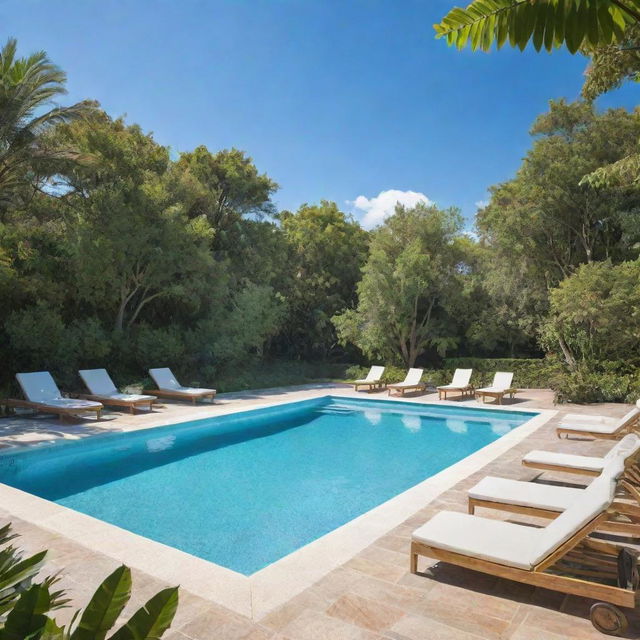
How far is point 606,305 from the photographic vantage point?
534 inches

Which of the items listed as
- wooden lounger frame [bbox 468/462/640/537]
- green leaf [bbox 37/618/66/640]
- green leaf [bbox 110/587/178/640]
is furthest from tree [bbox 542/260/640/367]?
green leaf [bbox 37/618/66/640]

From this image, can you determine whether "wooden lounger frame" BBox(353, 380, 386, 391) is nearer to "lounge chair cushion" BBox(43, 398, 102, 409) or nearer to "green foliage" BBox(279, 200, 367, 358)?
"green foliage" BBox(279, 200, 367, 358)

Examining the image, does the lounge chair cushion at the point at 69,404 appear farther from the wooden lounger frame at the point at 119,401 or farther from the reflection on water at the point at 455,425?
the reflection on water at the point at 455,425

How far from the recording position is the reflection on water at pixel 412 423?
11.9 m

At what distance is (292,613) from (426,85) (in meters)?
13.2

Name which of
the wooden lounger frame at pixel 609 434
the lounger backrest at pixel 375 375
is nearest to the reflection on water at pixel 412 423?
the wooden lounger frame at pixel 609 434

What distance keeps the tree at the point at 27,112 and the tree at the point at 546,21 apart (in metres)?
12.5

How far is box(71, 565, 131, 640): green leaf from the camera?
114 cm

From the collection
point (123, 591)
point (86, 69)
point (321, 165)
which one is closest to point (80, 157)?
point (86, 69)

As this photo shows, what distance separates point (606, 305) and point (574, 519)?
478 inches

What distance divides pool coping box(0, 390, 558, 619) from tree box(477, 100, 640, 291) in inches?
514

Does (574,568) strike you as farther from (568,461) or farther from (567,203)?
(567,203)

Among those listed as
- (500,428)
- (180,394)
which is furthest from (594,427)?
(180,394)

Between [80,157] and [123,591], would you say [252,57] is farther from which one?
[123,591]
